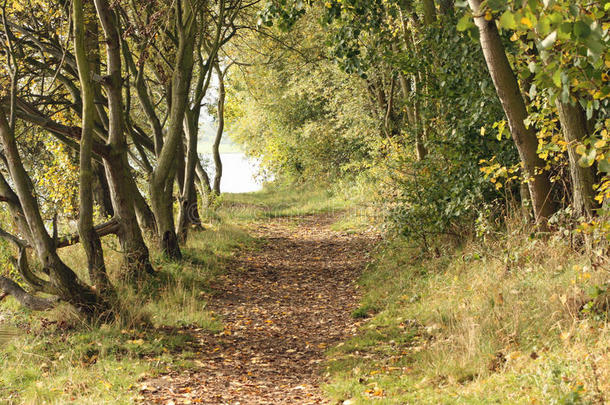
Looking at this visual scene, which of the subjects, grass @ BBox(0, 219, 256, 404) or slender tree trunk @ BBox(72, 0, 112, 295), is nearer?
grass @ BBox(0, 219, 256, 404)

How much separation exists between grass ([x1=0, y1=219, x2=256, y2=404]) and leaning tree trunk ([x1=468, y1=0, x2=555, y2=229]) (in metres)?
4.48

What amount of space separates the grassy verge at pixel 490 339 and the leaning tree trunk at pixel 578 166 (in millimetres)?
470

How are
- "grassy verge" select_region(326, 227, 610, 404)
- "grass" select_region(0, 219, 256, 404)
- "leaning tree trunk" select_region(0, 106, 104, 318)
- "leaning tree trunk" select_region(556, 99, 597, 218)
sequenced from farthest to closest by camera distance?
"leaning tree trunk" select_region(0, 106, 104, 318), "leaning tree trunk" select_region(556, 99, 597, 218), "grass" select_region(0, 219, 256, 404), "grassy verge" select_region(326, 227, 610, 404)

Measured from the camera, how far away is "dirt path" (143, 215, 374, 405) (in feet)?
17.8

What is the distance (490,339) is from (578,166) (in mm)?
2226

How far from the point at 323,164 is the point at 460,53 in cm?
1642

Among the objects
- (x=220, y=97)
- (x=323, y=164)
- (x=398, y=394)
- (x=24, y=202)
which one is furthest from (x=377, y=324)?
(x=323, y=164)

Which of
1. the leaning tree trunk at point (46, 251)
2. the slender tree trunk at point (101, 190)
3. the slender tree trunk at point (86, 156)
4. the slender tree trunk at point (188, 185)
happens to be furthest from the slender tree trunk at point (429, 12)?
the slender tree trunk at point (101, 190)

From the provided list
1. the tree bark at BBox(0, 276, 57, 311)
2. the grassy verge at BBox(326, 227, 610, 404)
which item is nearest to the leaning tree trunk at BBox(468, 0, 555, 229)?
the grassy verge at BBox(326, 227, 610, 404)

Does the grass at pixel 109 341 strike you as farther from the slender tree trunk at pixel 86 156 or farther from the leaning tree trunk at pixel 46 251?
the slender tree trunk at pixel 86 156

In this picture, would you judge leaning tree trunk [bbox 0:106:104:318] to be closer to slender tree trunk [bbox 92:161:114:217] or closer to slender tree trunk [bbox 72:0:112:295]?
slender tree trunk [bbox 72:0:112:295]

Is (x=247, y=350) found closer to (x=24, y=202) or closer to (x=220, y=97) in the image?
(x=24, y=202)

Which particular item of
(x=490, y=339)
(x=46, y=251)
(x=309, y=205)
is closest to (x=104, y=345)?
(x=46, y=251)

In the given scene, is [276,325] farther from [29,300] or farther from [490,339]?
[490,339]
